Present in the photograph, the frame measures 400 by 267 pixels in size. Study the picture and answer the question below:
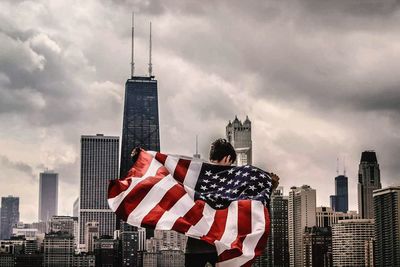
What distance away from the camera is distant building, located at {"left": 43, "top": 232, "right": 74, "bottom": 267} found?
4397 inches

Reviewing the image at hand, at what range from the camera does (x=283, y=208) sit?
4451 inches

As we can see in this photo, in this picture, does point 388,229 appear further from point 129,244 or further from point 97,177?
point 97,177

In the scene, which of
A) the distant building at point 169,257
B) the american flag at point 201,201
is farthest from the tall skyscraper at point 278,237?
the american flag at point 201,201

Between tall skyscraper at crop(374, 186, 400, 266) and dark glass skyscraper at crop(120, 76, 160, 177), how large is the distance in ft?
159

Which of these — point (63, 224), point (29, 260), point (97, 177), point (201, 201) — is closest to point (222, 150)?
point (201, 201)

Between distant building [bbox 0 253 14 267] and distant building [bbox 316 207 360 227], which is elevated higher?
distant building [bbox 316 207 360 227]

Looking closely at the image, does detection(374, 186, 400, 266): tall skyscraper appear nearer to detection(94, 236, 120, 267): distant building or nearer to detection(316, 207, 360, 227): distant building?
detection(316, 207, 360, 227): distant building

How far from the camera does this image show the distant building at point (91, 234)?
424 feet

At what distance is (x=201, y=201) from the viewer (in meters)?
7.02

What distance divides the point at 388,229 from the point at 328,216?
15037 millimetres

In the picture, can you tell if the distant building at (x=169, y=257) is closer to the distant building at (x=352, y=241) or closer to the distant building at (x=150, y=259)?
the distant building at (x=150, y=259)

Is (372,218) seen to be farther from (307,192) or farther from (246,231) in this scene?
(246,231)

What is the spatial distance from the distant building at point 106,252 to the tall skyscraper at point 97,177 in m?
15.5

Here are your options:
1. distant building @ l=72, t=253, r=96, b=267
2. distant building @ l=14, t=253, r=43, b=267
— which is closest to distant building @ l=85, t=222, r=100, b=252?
distant building @ l=72, t=253, r=96, b=267
